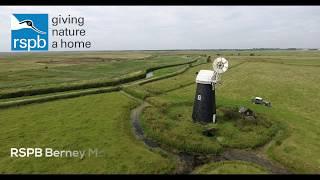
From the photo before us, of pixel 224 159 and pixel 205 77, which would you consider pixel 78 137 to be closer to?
pixel 224 159

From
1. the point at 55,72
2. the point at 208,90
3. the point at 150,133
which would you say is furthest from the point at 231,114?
the point at 55,72

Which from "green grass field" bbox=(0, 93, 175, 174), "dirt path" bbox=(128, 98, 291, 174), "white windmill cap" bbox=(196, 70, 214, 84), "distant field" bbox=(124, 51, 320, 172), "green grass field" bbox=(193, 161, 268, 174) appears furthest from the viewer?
"white windmill cap" bbox=(196, 70, 214, 84)

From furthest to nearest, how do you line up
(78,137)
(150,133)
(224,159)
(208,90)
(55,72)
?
(55,72), (208,90), (150,133), (78,137), (224,159)

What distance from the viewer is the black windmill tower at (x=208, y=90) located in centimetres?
2338

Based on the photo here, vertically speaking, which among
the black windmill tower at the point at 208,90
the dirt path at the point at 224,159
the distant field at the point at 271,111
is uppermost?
the black windmill tower at the point at 208,90

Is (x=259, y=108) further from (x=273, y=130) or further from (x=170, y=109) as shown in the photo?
(x=170, y=109)

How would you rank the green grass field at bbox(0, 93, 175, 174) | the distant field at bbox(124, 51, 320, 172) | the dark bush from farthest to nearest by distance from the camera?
the dark bush
the distant field at bbox(124, 51, 320, 172)
the green grass field at bbox(0, 93, 175, 174)

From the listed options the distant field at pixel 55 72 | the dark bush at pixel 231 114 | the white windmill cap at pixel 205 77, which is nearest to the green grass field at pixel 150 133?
the dark bush at pixel 231 114

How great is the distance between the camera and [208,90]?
23438mm

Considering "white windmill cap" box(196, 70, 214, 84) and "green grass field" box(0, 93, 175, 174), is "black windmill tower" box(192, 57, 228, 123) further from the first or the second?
"green grass field" box(0, 93, 175, 174)

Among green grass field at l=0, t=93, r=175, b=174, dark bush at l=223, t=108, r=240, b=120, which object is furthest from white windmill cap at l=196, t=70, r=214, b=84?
green grass field at l=0, t=93, r=175, b=174

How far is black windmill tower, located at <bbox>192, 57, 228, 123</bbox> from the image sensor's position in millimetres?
23375

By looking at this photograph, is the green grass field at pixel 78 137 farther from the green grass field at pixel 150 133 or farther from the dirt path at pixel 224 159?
the dirt path at pixel 224 159
